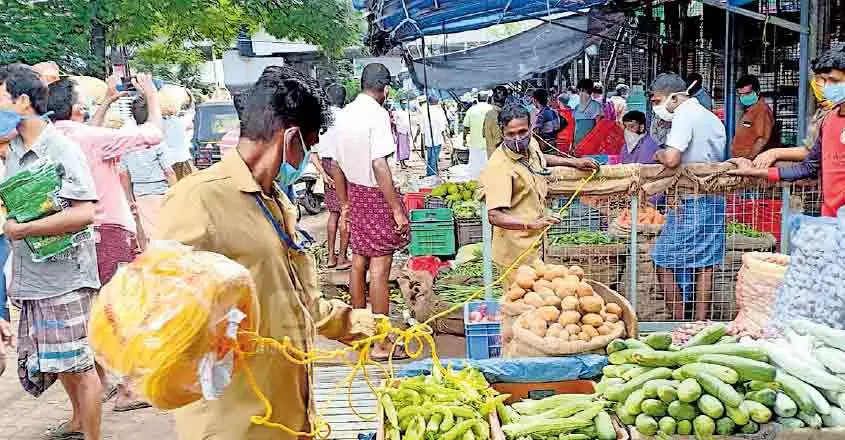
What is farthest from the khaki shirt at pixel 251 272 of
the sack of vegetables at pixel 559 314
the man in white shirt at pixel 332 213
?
the man in white shirt at pixel 332 213

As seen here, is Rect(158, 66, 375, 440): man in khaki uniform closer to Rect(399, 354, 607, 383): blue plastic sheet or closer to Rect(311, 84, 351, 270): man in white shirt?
Rect(399, 354, 607, 383): blue plastic sheet

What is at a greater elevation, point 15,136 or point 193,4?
point 193,4

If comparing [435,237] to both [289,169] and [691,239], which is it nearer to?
[691,239]

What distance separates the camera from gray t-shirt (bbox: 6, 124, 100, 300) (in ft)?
15.5

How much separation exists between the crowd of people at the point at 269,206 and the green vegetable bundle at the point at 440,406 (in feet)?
1.14

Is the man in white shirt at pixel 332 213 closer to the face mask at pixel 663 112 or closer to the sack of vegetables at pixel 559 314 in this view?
the face mask at pixel 663 112

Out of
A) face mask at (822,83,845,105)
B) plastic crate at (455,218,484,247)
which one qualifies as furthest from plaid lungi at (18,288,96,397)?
plastic crate at (455,218,484,247)

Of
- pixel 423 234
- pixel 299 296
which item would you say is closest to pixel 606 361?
pixel 299 296

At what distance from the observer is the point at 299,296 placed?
314cm

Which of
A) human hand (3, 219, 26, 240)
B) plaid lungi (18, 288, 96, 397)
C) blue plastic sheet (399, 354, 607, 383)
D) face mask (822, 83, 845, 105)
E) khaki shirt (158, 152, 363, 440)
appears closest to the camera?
khaki shirt (158, 152, 363, 440)

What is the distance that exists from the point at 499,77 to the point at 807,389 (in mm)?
11056

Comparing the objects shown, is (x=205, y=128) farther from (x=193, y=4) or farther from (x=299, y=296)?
(x=299, y=296)

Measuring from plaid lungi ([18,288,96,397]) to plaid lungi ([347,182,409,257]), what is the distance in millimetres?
2494

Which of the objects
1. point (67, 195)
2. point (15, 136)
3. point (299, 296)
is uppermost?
point (15, 136)
